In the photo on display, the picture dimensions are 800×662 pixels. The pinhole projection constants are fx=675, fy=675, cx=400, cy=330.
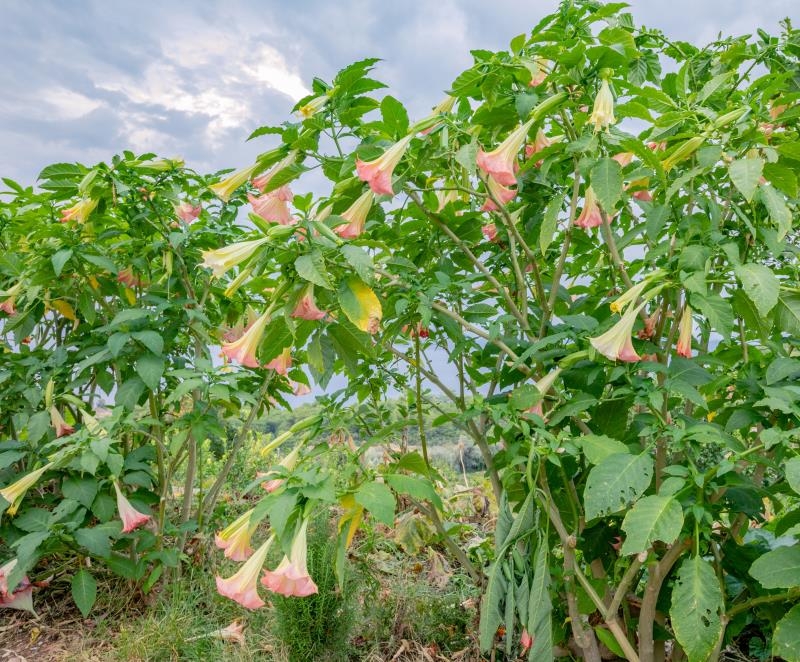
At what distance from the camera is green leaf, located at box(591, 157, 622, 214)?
152 centimetres

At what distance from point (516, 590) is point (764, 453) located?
2.66 feet

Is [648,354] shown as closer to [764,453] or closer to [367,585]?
[764,453]

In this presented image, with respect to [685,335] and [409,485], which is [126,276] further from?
[685,335]

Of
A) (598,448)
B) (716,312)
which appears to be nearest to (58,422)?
(598,448)

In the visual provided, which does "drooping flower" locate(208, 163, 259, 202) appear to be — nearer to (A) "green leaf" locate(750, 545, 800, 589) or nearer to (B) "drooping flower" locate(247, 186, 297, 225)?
(B) "drooping flower" locate(247, 186, 297, 225)

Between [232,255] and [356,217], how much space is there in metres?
0.33

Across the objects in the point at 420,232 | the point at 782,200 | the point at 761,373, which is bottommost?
the point at 761,373

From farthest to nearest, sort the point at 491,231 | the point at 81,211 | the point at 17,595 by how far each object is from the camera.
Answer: the point at 17,595 → the point at 81,211 → the point at 491,231

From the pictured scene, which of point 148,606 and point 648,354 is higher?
point 648,354

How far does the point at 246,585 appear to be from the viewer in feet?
5.12

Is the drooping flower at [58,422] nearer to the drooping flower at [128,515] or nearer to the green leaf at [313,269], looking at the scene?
the drooping flower at [128,515]

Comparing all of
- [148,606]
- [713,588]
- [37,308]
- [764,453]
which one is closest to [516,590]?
[713,588]

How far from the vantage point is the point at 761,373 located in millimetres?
1732

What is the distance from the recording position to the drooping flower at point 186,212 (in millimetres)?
2864
